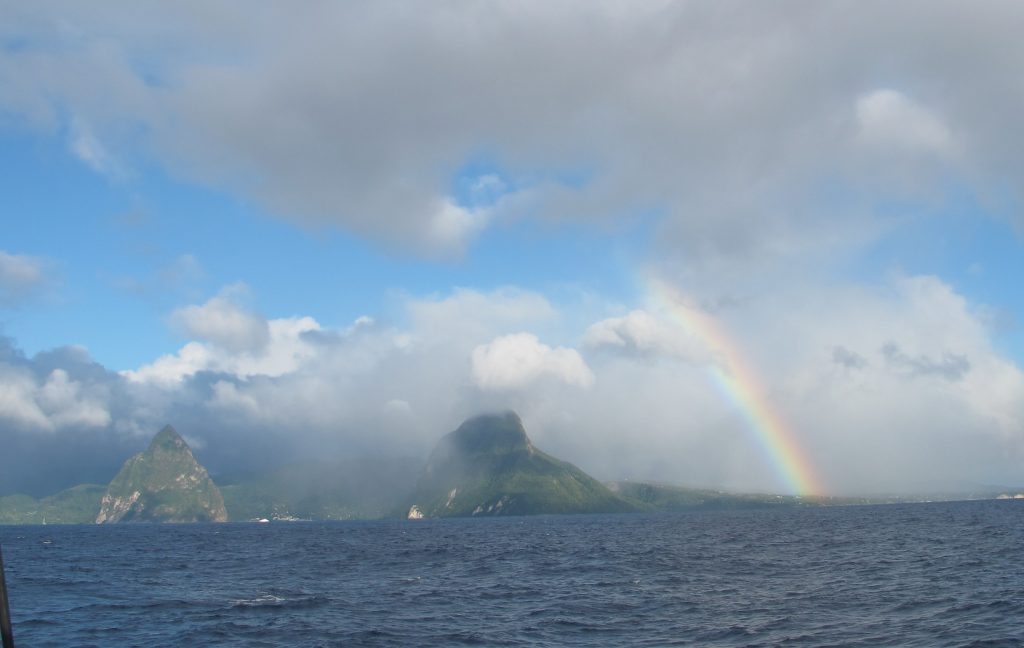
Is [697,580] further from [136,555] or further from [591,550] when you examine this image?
[136,555]

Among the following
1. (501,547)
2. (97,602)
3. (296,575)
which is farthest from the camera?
(501,547)

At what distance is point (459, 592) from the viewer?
8550 centimetres

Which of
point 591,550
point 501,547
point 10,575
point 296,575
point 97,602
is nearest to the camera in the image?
point 97,602

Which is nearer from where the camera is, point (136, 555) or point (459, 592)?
point (459, 592)

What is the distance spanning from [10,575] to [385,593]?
77.1 meters

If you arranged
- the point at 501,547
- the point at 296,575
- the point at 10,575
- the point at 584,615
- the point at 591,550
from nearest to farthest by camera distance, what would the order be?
the point at 584,615, the point at 296,575, the point at 10,575, the point at 591,550, the point at 501,547

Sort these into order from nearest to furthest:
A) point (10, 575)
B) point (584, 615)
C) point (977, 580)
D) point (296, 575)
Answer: point (584, 615)
point (977, 580)
point (296, 575)
point (10, 575)

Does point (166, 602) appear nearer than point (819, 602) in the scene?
No

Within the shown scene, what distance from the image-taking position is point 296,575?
363ft

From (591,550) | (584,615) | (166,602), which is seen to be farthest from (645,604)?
(591,550)

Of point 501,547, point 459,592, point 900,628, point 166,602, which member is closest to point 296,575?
point 166,602

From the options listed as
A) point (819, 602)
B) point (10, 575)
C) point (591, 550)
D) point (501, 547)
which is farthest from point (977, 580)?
point (10, 575)

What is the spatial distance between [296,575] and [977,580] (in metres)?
84.9

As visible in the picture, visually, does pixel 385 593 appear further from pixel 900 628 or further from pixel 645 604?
pixel 900 628
